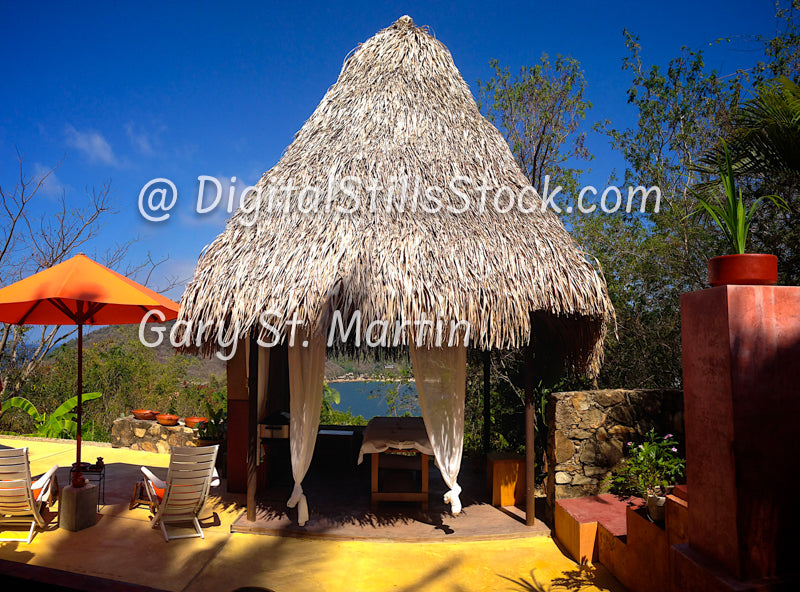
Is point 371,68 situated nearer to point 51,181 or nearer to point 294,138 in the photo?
point 294,138

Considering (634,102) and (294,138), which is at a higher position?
(634,102)

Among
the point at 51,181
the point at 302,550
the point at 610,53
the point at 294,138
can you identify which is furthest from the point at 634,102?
the point at 51,181

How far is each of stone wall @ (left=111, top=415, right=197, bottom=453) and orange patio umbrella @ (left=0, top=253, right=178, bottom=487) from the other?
2.62m

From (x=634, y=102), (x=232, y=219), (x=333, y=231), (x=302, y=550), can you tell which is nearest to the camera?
(x=302, y=550)

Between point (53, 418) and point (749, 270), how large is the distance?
1055 centimetres

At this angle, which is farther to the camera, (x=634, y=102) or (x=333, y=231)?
(x=634, y=102)

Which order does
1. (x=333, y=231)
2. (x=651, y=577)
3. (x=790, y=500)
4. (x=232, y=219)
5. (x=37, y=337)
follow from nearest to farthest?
(x=790, y=500) < (x=651, y=577) < (x=333, y=231) < (x=232, y=219) < (x=37, y=337)

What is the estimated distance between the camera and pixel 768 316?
7.15ft

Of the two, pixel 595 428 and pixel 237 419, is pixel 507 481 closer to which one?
pixel 595 428

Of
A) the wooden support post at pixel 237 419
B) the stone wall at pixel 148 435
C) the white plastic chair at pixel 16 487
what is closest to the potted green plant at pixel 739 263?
the wooden support post at pixel 237 419

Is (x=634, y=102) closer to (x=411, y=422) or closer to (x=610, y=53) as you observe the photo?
(x=610, y=53)

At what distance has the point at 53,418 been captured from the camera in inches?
350

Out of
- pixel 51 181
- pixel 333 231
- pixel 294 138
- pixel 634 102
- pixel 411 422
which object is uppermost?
pixel 634 102

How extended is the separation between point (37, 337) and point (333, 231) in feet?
28.9
